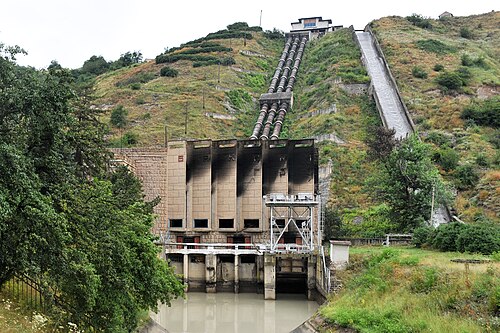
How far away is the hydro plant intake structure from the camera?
206 ft

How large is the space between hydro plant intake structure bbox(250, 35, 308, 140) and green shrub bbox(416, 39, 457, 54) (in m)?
19.3

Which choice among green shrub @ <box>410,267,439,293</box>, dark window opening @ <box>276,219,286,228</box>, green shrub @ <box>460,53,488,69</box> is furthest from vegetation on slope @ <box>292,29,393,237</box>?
green shrub @ <box>410,267,439,293</box>

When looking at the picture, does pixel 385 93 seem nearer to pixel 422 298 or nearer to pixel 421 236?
pixel 421 236

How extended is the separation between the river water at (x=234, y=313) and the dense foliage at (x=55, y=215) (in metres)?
12.1

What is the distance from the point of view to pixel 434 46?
83875 millimetres

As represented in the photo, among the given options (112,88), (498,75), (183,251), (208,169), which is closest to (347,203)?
(208,169)

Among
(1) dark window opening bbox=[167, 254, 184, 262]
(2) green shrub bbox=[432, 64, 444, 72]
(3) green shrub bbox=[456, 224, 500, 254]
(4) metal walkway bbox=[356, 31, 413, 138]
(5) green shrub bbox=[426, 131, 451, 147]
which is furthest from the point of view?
(2) green shrub bbox=[432, 64, 444, 72]

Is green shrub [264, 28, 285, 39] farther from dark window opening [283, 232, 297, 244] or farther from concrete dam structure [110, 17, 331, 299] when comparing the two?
dark window opening [283, 232, 297, 244]

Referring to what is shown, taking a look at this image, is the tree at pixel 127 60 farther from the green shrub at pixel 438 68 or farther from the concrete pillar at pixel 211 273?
the concrete pillar at pixel 211 273

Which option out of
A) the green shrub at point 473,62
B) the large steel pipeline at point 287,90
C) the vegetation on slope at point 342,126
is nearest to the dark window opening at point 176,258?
the vegetation on slope at point 342,126

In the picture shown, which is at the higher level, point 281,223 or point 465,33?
point 465,33

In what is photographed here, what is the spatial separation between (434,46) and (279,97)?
27711 mm

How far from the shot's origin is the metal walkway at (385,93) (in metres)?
56.0

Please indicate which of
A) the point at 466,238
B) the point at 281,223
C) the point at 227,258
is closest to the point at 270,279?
the point at 227,258
